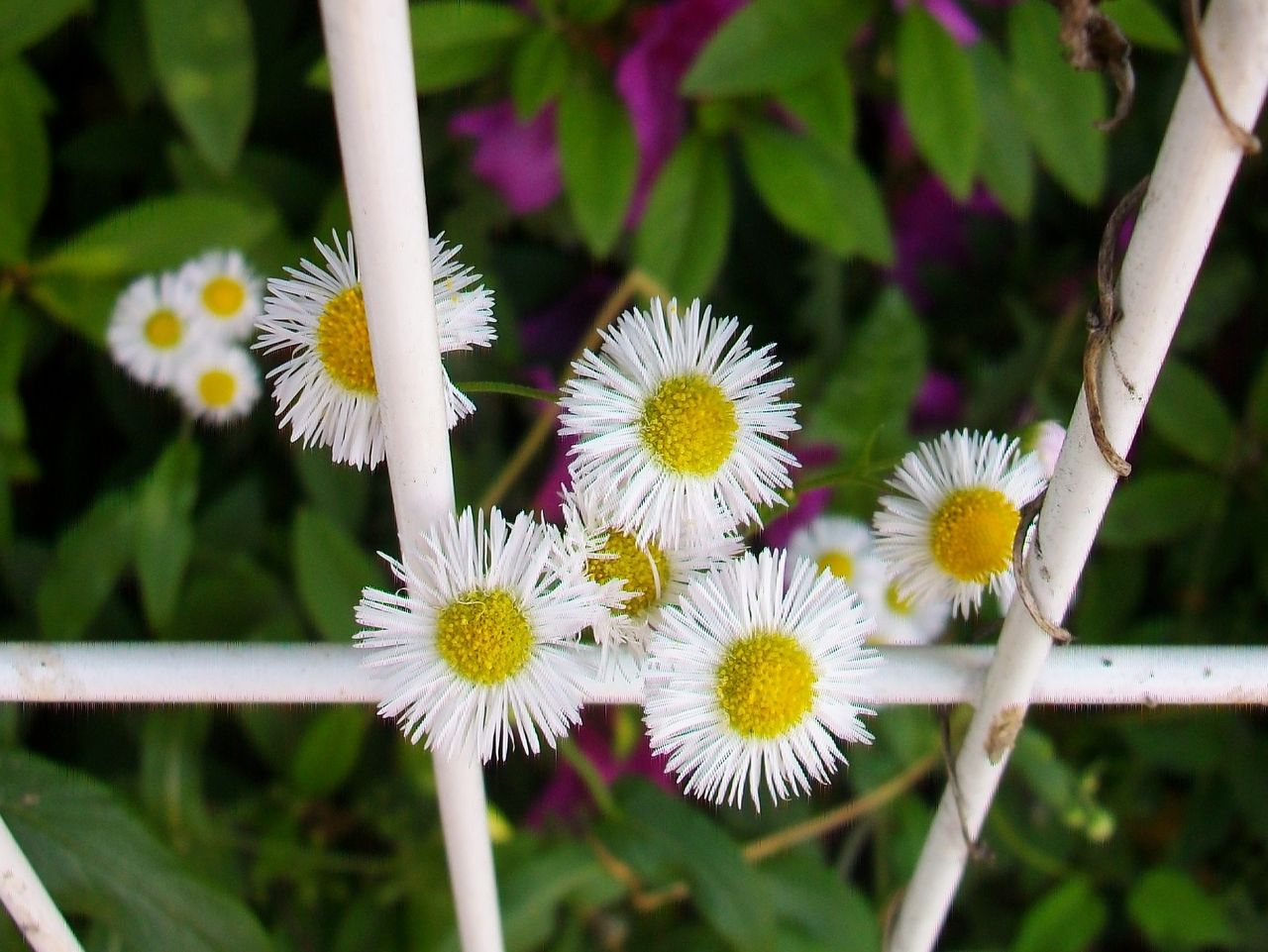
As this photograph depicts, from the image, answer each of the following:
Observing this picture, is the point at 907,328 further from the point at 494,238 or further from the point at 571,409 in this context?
the point at 571,409

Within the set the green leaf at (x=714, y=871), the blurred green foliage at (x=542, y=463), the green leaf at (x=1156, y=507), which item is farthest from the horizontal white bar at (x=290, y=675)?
the green leaf at (x=1156, y=507)

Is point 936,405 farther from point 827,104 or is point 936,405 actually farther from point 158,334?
point 158,334

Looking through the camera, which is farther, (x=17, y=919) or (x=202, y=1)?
(x=202, y=1)

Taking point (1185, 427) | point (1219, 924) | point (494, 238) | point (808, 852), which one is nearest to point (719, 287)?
point (494, 238)

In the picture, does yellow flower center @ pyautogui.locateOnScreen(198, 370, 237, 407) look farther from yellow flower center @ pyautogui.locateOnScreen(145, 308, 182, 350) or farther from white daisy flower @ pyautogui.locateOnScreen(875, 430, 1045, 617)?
white daisy flower @ pyautogui.locateOnScreen(875, 430, 1045, 617)

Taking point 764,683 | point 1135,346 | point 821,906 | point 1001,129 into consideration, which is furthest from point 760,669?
point 1001,129
